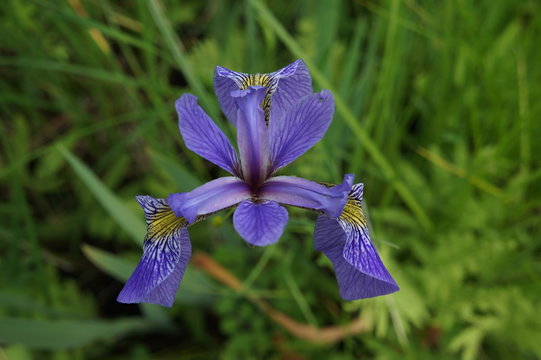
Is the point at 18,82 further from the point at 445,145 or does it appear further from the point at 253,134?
the point at 445,145

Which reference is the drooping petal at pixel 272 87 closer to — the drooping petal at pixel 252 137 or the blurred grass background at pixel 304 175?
the drooping petal at pixel 252 137

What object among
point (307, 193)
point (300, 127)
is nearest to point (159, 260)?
point (307, 193)

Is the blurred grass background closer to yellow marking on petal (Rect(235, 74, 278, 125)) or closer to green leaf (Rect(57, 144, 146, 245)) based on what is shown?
green leaf (Rect(57, 144, 146, 245))

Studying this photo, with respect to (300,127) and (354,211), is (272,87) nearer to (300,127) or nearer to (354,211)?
(300,127)

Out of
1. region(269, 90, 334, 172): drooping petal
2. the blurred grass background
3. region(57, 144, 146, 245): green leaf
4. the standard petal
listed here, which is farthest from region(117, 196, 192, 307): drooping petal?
region(57, 144, 146, 245): green leaf

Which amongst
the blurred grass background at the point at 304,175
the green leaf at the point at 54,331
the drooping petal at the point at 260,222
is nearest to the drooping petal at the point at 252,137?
the drooping petal at the point at 260,222

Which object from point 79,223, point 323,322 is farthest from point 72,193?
point 323,322

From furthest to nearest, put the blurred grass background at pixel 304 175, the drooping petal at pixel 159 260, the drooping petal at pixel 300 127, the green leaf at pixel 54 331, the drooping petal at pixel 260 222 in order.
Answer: the blurred grass background at pixel 304 175 < the green leaf at pixel 54 331 < the drooping petal at pixel 300 127 < the drooping petal at pixel 159 260 < the drooping petal at pixel 260 222
